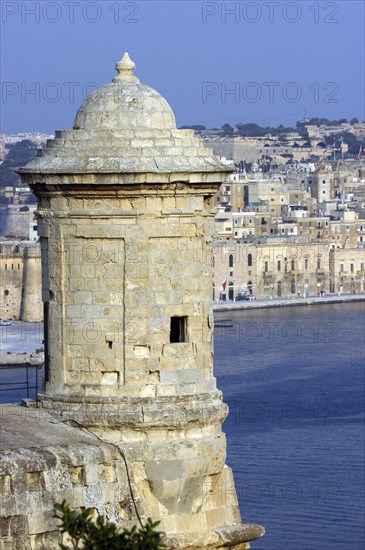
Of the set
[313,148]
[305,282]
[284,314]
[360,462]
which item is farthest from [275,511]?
[313,148]

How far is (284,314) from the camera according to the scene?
55094 millimetres

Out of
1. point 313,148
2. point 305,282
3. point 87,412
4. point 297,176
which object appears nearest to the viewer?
point 87,412

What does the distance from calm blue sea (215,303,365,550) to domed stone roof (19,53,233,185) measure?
40.6 feet

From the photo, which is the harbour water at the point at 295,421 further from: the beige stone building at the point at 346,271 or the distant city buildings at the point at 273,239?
the beige stone building at the point at 346,271

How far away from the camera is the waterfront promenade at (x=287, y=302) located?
5603cm

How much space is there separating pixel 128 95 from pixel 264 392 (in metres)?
27.9

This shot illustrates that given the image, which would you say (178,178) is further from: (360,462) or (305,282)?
(305,282)

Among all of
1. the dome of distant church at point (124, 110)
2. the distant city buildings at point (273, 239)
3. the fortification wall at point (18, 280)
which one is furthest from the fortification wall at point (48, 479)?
the fortification wall at point (18, 280)

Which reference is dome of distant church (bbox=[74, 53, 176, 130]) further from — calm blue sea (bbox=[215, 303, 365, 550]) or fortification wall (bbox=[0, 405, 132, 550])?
calm blue sea (bbox=[215, 303, 365, 550])

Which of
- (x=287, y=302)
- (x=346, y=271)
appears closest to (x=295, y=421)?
(x=287, y=302)

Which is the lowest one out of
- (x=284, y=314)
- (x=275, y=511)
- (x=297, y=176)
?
(x=275, y=511)

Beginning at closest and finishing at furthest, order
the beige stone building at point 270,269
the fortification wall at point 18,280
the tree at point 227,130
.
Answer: the fortification wall at point 18,280, the beige stone building at point 270,269, the tree at point 227,130

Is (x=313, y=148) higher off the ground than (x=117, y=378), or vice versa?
(x=313, y=148)

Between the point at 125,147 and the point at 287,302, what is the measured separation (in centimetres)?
5473
